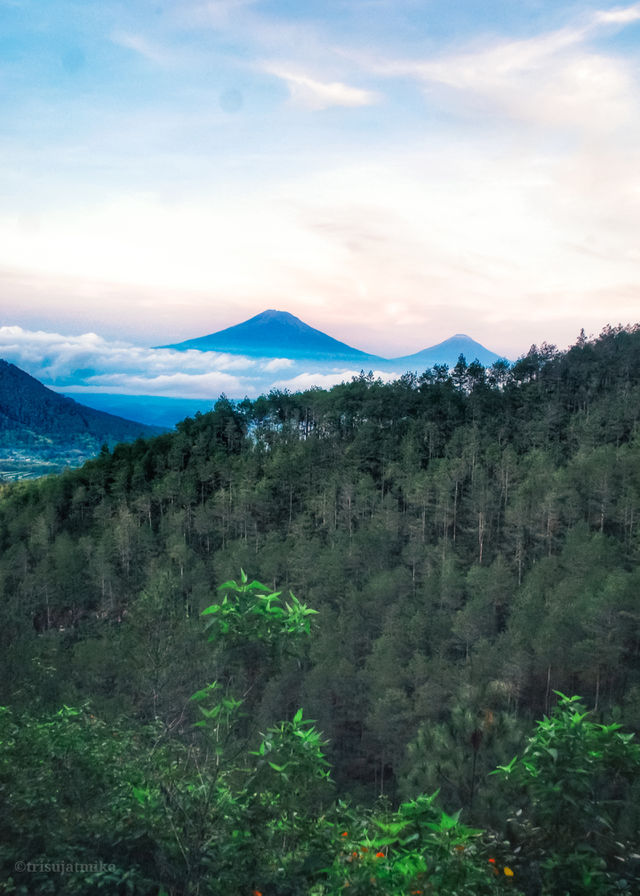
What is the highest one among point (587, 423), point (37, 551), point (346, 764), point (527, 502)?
point (587, 423)

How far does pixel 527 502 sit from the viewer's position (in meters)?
46.1

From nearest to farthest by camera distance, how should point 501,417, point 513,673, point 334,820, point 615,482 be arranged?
point 334,820
point 513,673
point 615,482
point 501,417

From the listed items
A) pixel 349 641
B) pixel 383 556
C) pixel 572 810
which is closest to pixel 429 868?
pixel 572 810

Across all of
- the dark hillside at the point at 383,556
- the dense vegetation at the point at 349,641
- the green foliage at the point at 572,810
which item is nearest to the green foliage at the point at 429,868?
the dense vegetation at the point at 349,641

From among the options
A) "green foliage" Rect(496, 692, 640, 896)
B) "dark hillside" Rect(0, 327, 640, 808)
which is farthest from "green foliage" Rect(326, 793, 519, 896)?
"dark hillside" Rect(0, 327, 640, 808)

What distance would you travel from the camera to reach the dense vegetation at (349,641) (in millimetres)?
4027

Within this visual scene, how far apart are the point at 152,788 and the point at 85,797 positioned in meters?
0.96

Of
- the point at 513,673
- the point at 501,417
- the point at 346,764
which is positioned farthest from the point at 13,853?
the point at 501,417

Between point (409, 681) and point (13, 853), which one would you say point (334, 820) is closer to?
point (13, 853)

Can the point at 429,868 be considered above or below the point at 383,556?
above

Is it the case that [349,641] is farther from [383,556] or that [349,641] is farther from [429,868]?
[429,868]

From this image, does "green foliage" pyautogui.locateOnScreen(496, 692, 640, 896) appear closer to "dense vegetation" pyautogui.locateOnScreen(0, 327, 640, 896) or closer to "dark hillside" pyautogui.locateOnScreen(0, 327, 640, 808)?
"dense vegetation" pyautogui.locateOnScreen(0, 327, 640, 896)

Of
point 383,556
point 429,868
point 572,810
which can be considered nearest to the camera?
point 429,868

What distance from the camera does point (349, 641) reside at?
127 feet
